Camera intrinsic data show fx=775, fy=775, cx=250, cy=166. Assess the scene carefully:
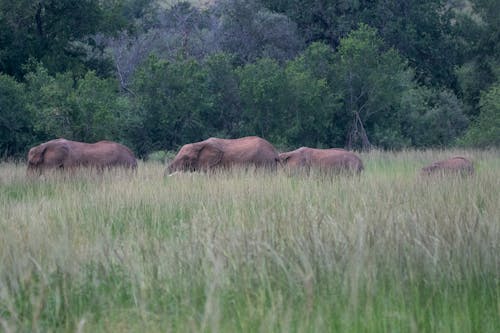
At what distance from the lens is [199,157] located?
16.5 meters

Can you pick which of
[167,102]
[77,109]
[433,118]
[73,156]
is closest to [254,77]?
[167,102]

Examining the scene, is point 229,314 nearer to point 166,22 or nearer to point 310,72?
point 310,72

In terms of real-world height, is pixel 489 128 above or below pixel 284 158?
above

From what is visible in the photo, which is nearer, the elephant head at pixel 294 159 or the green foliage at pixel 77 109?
the elephant head at pixel 294 159

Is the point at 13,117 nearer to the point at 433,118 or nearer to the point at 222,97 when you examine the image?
the point at 222,97

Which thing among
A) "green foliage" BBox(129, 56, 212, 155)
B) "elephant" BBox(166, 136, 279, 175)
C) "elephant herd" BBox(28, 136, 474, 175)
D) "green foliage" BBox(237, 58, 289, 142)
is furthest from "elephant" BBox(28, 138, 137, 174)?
"green foliage" BBox(237, 58, 289, 142)

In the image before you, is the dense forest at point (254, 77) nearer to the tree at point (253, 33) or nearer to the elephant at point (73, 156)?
the tree at point (253, 33)

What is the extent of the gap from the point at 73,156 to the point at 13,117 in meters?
6.52

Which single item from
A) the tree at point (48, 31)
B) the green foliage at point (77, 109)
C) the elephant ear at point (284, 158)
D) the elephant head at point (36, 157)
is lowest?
the elephant head at point (36, 157)

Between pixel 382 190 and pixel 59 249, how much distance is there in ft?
16.8

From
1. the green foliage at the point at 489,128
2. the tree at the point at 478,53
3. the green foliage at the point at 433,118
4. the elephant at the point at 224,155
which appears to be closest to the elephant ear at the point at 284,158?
the elephant at the point at 224,155

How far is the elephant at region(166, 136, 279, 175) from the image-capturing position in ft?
53.3

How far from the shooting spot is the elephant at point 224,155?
53.3 ft

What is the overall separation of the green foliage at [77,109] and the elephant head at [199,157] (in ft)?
16.5
